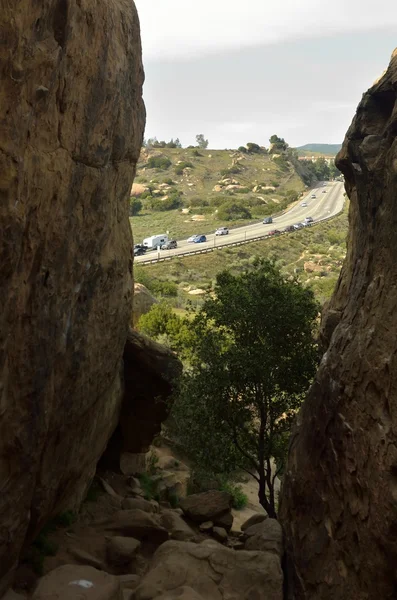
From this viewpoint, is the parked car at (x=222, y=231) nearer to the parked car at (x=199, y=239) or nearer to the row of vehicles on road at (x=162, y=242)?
the row of vehicles on road at (x=162, y=242)

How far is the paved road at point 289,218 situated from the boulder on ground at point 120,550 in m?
51.4

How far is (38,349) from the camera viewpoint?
39.0ft

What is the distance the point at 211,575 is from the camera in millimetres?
13680

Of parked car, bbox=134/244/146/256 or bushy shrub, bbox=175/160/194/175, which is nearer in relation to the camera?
parked car, bbox=134/244/146/256

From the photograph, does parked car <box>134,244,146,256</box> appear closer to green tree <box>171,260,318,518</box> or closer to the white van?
the white van

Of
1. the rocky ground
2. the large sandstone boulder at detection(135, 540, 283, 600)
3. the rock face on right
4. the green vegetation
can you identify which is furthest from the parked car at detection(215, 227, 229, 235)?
the large sandstone boulder at detection(135, 540, 283, 600)

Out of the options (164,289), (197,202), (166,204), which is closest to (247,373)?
(164,289)

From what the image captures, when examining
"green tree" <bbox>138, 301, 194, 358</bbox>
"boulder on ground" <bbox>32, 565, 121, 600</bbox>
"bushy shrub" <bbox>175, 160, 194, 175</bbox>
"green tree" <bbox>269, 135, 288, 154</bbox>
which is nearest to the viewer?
"boulder on ground" <bbox>32, 565, 121, 600</bbox>

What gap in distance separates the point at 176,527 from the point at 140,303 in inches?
859

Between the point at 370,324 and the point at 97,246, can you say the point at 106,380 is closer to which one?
the point at 97,246

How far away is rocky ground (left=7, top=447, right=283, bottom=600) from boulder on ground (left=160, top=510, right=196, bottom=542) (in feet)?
0.11

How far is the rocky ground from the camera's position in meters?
12.7

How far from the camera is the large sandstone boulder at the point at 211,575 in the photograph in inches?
513

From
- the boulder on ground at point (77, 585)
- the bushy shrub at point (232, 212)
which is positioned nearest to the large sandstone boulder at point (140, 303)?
the boulder on ground at point (77, 585)
